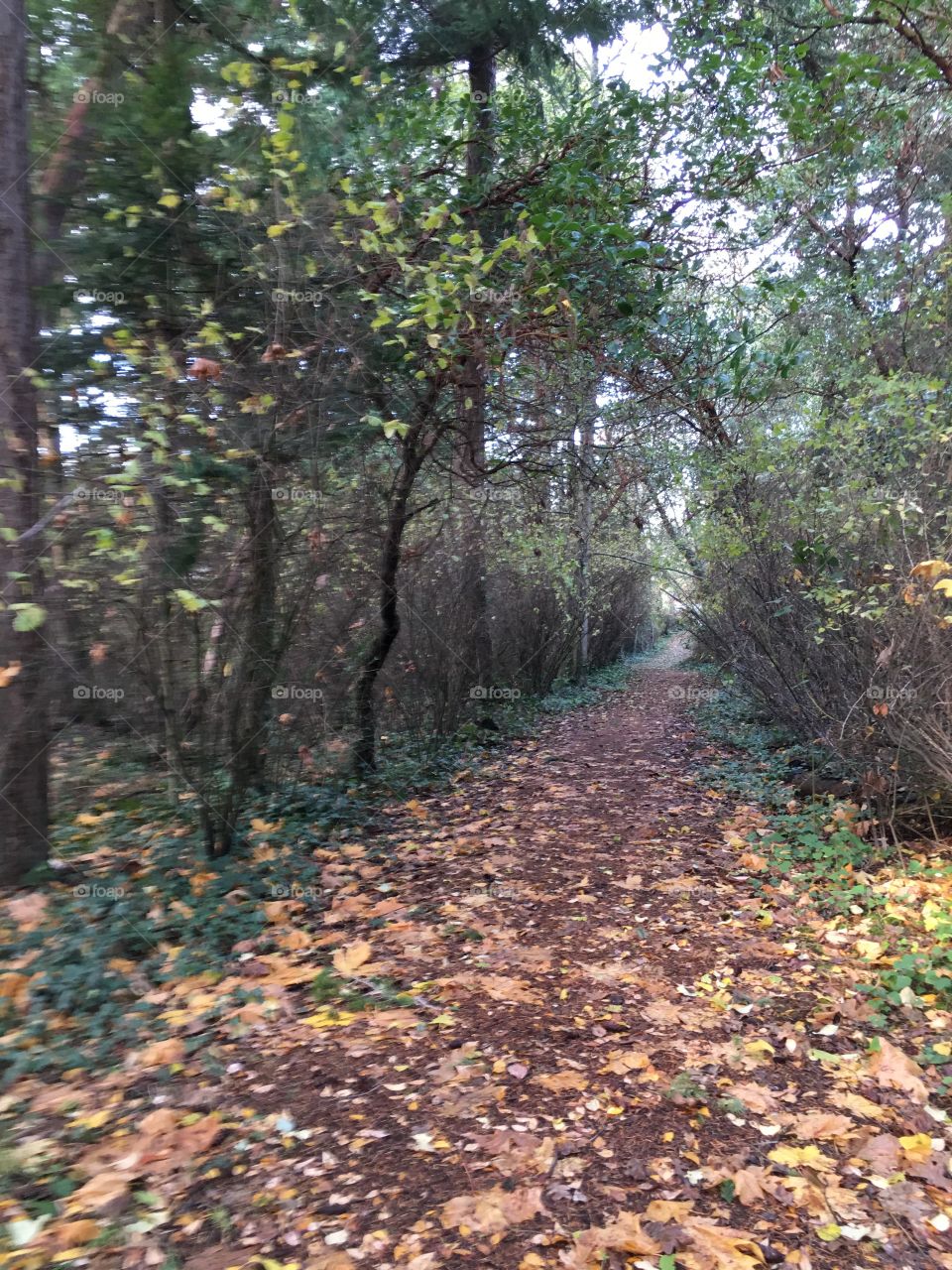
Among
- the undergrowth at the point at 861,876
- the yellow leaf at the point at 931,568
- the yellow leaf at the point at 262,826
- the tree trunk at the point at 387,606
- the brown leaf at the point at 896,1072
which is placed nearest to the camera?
the brown leaf at the point at 896,1072

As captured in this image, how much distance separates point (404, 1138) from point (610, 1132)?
2.52 feet

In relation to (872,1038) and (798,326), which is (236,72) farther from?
(798,326)

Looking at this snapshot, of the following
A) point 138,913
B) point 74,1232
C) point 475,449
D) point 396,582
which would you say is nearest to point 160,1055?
point 74,1232

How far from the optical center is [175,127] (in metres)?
5.37
